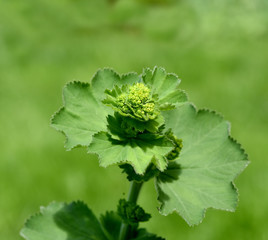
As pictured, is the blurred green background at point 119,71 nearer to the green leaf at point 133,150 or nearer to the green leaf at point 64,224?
the green leaf at point 64,224

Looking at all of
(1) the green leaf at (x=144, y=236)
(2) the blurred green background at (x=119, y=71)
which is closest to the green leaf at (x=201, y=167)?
(1) the green leaf at (x=144, y=236)

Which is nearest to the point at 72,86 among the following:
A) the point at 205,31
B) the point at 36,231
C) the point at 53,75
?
the point at 36,231

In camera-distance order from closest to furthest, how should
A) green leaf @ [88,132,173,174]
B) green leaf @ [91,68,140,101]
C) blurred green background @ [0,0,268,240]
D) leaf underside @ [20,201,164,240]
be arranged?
green leaf @ [88,132,173,174], green leaf @ [91,68,140,101], leaf underside @ [20,201,164,240], blurred green background @ [0,0,268,240]

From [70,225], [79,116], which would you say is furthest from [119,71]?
[79,116]

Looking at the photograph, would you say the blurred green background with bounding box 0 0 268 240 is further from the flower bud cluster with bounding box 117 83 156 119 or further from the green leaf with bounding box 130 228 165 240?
the flower bud cluster with bounding box 117 83 156 119

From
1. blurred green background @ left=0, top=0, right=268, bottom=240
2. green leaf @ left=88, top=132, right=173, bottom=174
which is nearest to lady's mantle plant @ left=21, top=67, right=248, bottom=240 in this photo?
green leaf @ left=88, top=132, right=173, bottom=174

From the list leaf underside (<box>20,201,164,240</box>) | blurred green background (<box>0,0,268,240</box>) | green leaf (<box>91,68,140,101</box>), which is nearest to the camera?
green leaf (<box>91,68,140,101</box>)
